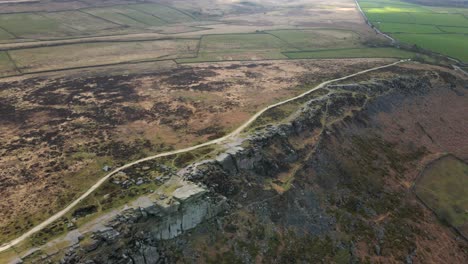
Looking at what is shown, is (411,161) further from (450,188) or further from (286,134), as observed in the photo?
(286,134)

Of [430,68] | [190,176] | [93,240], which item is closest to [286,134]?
[190,176]

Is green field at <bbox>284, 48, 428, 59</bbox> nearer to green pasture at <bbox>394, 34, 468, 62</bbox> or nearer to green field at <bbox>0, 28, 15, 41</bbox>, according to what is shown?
green pasture at <bbox>394, 34, 468, 62</bbox>

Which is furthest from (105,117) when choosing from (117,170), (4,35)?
(4,35)

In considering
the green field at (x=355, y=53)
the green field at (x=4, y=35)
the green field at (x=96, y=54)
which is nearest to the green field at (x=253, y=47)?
the green field at (x=355, y=53)

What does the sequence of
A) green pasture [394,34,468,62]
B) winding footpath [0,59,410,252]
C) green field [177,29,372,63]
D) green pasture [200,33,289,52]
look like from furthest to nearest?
green pasture [200,33,289,52], green pasture [394,34,468,62], green field [177,29,372,63], winding footpath [0,59,410,252]

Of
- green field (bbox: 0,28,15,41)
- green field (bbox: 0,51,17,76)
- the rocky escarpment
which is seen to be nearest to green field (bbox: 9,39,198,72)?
green field (bbox: 0,51,17,76)

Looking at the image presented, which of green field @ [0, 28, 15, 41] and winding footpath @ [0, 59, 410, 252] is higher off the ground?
green field @ [0, 28, 15, 41]

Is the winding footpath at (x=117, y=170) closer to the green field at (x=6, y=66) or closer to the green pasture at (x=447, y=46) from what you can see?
the green field at (x=6, y=66)
